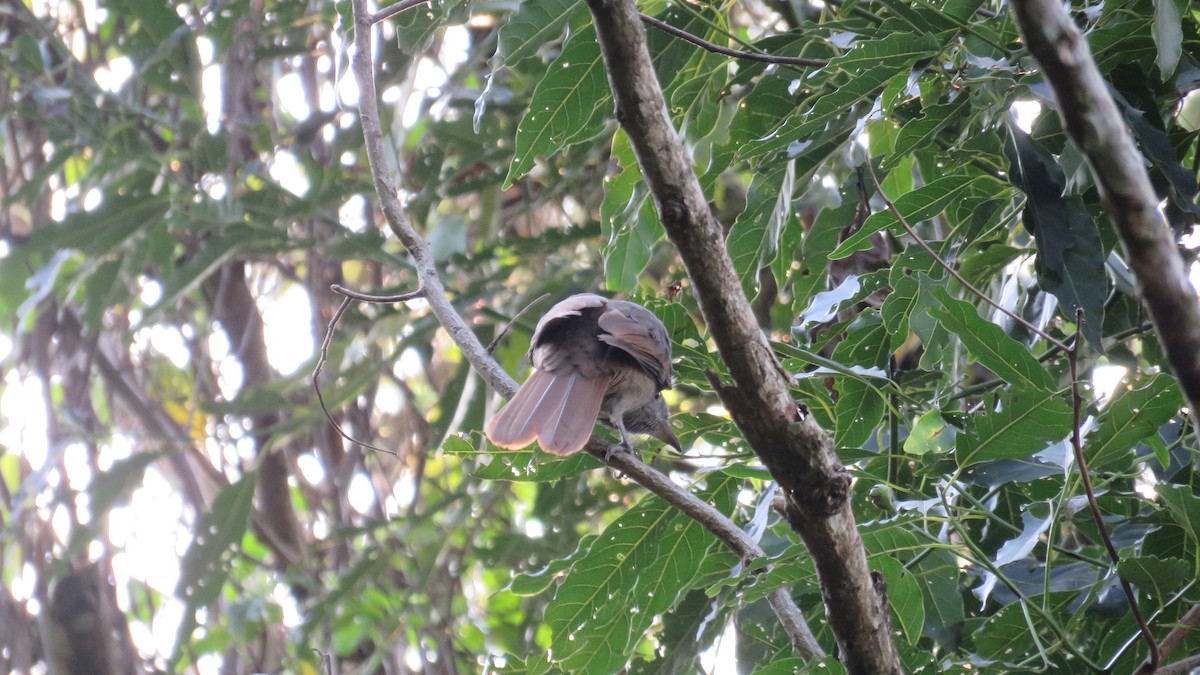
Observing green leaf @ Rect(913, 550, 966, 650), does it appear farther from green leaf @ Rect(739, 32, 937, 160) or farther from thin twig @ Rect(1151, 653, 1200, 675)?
green leaf @ Rect(739, 32, 937, 160)

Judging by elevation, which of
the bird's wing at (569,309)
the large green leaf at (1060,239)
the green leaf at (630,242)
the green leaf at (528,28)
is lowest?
the large green leaf at (1060,239)

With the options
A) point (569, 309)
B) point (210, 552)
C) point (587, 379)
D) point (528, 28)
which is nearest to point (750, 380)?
point (528, 28)

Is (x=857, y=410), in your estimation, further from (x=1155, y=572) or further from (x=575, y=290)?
(x=575, y=290)

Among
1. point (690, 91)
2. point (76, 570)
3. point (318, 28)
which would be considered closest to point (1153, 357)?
point (690, 91)

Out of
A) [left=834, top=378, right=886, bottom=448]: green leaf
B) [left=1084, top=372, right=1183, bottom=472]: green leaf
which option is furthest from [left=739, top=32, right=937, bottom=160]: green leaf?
[left=1084, top=372, right=1183, bottom=472]: green leaf

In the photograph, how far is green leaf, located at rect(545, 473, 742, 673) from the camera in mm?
2422

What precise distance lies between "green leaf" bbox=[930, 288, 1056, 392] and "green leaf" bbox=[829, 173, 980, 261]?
473 millimetres

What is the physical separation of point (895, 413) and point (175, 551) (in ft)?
15.9

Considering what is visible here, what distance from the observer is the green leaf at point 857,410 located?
2.34 meters

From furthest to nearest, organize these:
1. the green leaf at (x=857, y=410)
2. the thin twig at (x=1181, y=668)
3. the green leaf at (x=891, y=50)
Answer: the green leaf at (x=857, y=410) < the green leaf at (x=891, y=50) < the thin twig at (x=1181, y=668)

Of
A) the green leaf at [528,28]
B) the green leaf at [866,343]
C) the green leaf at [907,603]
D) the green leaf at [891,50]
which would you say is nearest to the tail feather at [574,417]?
the green leaf at [866,343]

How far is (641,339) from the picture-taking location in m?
3.04

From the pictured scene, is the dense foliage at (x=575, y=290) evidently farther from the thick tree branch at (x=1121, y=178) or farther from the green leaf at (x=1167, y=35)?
the thick tree branch at (x=1121, y=178)

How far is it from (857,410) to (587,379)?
98 centimetres
